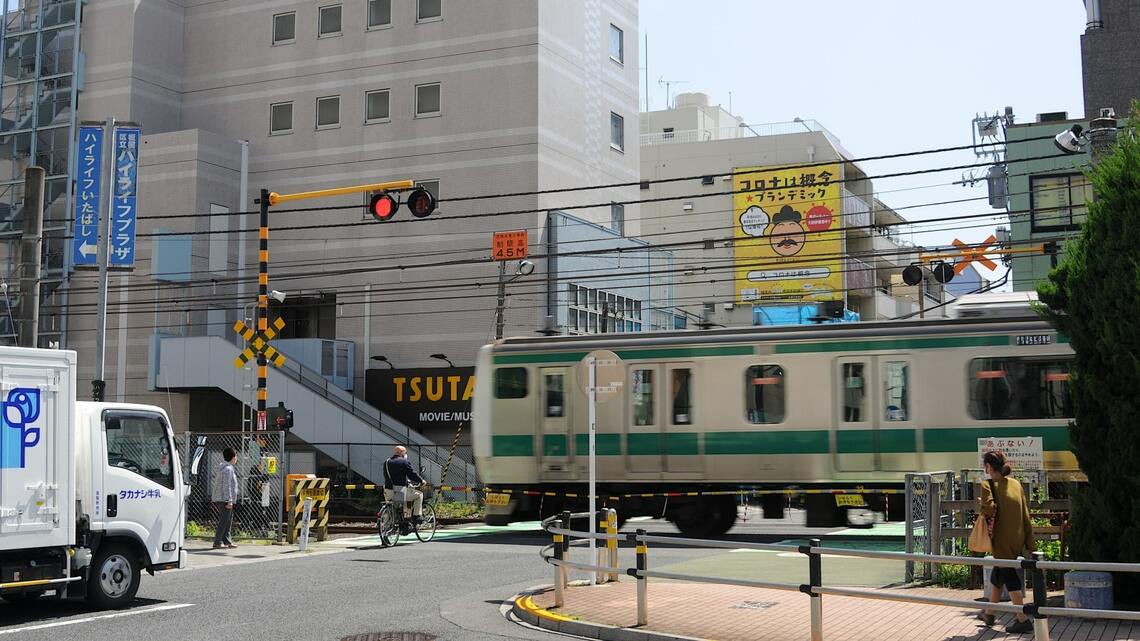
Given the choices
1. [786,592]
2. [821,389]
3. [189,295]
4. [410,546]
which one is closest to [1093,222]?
[786,592]

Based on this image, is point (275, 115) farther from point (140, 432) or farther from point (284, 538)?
point (140, 432)

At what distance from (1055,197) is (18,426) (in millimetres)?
41635

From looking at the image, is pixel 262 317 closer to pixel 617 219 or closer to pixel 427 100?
pixel 427 100

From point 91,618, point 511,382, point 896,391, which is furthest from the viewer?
point 511,382

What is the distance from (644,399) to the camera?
21875 mm

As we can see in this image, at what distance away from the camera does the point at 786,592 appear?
13.7 m

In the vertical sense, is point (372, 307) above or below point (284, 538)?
above

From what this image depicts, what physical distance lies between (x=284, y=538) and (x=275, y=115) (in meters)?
25.6

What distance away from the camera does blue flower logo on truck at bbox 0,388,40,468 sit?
11844 mm

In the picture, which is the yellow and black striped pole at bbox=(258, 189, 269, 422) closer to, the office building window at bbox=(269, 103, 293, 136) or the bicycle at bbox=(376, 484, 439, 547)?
the bicycle at bbox=(376, 484, 439, 547)

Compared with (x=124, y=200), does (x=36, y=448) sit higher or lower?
lower

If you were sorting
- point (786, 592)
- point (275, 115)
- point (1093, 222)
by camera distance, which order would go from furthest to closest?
point (275, 115), point (786, 592), point (1093, 222)

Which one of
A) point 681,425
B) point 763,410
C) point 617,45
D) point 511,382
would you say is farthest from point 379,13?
point 763,410

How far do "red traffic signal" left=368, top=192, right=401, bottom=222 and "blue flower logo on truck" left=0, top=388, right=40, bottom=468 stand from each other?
1028cm
